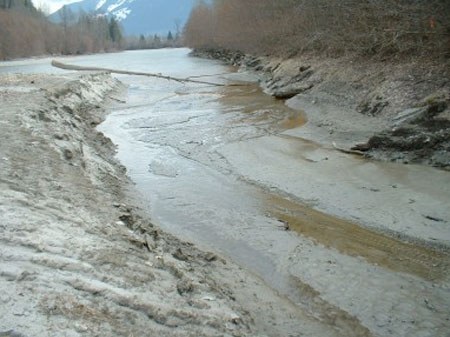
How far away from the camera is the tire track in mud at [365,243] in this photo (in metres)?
5.90

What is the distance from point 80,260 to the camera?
459 centimetres

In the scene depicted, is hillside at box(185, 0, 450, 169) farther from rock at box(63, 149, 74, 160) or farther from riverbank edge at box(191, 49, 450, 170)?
rock at box(63, 149, 74, 160)

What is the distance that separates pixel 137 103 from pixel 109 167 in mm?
13261

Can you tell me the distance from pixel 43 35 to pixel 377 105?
3798 inches

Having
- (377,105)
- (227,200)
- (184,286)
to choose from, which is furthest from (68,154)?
(377,105)

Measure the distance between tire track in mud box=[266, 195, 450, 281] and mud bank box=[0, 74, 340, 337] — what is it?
63.3 inches

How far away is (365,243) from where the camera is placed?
6.61m

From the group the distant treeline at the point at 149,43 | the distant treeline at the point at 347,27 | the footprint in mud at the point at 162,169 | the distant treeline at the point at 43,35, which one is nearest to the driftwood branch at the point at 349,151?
the footprint in mud at the point at 162,169

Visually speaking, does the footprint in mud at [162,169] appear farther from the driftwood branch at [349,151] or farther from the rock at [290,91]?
the rock at [290,91]

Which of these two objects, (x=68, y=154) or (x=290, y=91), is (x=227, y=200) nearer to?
(x=68, y=154)

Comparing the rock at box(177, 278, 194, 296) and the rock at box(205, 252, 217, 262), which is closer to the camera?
the rock at box(177, 278, 194, 296)

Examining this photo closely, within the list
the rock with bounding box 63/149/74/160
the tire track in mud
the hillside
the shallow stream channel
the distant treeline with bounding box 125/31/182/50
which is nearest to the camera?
the shallow stream channel

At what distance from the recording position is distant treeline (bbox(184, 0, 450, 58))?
14.7m

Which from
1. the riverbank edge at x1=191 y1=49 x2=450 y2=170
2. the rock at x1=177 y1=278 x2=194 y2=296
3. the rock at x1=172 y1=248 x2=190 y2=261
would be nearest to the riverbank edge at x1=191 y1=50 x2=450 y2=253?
the riverbank edge at x1=191 y1=49 x2=450 y2=170
